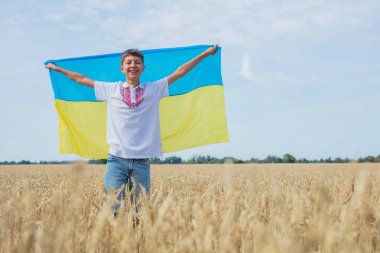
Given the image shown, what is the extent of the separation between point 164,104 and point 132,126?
72.3 inches

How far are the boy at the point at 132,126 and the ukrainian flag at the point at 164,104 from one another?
4.16 feet

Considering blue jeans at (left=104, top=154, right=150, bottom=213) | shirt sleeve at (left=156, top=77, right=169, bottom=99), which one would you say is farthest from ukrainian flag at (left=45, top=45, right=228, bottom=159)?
blue jeans at (left=104, top=154, right=150, bottom=213)

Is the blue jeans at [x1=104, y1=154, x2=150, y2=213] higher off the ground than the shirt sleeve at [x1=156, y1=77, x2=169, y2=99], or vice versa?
the shirt sleeve at [x1=156, y1=77, x2=169, y2=99]

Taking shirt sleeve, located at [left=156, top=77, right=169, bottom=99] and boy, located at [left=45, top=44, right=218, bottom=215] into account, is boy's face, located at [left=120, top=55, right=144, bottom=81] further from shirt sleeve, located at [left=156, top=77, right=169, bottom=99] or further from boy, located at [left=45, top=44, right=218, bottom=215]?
shirt sleeve, located at [left=156, top=77, right=169, bottom=99]

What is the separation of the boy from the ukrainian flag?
4.16 ft

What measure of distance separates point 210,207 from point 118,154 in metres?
2.50

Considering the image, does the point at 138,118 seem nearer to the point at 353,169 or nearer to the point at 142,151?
the point at 142,151

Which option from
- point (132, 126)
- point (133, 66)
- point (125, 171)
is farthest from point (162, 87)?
Answer: point (125, 171)

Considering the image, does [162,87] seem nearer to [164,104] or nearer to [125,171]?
[125,171]

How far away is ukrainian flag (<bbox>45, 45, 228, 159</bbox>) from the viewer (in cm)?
605

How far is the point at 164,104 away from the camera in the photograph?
21.0 ft

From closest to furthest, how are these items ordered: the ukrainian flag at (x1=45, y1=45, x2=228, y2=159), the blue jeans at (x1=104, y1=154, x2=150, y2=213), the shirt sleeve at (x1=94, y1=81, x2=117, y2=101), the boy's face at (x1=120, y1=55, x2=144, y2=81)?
the blue jeans at (x1=104, y1=154, x2=150, y2=213) → the boy's face at (x1=120, y1=55, x2=144, y2=81) → the shirt sleeve at (x1=94, y1=81, x2=117, y2=101) → the ukrainian flag at (x1=45, y1=45, x2=228, y2=159)

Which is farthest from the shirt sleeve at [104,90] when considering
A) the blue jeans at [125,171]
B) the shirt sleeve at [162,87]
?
the blue jeans at [125,171]

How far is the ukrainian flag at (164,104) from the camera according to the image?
19.9 ft
